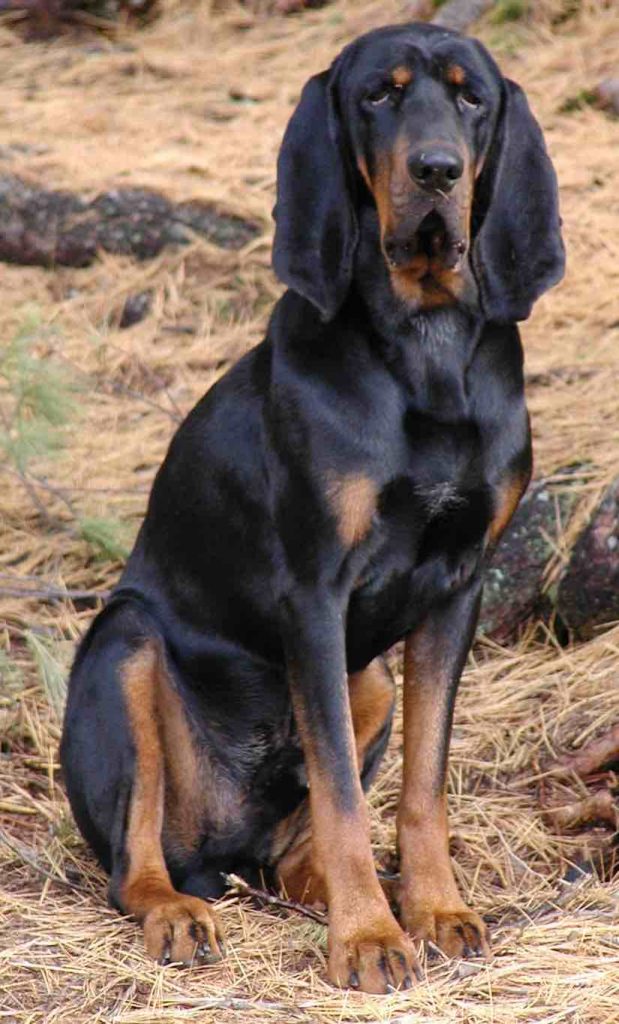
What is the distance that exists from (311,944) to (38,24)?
7025 millimetres

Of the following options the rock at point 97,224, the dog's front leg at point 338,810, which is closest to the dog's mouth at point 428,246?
the dog's front leg at point 338,810

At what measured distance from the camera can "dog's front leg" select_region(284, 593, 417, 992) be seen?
319 cm

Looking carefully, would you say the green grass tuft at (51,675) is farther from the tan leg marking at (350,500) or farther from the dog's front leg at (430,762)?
the tan leg marking at (350,500)

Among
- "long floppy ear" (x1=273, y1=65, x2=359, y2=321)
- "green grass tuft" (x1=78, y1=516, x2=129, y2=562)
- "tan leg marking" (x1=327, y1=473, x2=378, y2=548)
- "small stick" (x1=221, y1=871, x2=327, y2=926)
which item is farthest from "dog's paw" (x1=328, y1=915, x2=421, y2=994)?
"green grass tuft" (x1=78, y1=516, x2=129, y2=562)

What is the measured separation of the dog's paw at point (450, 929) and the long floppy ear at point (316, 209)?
1264 mm

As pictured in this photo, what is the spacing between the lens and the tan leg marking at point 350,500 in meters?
3.33

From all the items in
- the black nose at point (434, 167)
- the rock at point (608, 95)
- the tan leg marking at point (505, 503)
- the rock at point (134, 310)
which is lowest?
the rock at point (134, 310)

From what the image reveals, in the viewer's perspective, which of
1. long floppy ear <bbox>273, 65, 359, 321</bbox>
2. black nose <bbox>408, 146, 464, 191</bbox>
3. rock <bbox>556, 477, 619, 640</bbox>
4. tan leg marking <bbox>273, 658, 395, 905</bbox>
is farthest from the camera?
rock <bbox>556, 477, 619, 640</bbox>

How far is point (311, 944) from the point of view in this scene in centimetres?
342

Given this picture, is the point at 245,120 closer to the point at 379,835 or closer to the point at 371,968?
the point at 379,835

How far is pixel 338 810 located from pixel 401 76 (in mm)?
1478

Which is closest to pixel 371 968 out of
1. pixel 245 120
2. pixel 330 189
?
pixel 330 189

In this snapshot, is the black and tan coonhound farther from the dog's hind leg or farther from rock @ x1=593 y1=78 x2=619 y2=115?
rock @ x1=593 y1=78 x2=619 y2=115

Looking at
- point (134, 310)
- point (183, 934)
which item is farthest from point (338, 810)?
point (134, 310)
